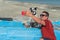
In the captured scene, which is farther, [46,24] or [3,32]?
[3,32]

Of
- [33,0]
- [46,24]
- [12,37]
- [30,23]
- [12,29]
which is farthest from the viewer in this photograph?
[33,0]

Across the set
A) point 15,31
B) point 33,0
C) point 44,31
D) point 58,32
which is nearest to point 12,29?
point 15,31

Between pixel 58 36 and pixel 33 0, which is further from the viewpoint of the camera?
pixel 33 0

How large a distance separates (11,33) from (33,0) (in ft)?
46.4

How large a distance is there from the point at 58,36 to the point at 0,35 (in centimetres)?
158

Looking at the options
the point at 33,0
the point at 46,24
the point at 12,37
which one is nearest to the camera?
the point at 46,24

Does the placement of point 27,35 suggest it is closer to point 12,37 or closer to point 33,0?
point 12,37

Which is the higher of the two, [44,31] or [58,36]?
[44,31]

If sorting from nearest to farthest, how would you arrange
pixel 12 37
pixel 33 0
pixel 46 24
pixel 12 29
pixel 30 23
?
pixel 46 24
pixel 12 37
pixel 12 29
pixel 30 23
pixel 33 0

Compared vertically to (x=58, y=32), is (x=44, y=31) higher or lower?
higher

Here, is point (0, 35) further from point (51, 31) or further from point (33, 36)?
point (51, 31)

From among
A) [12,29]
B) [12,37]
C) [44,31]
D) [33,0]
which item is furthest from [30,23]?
[33,0]

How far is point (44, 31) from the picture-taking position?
4.13m

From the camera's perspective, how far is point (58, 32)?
578cm
